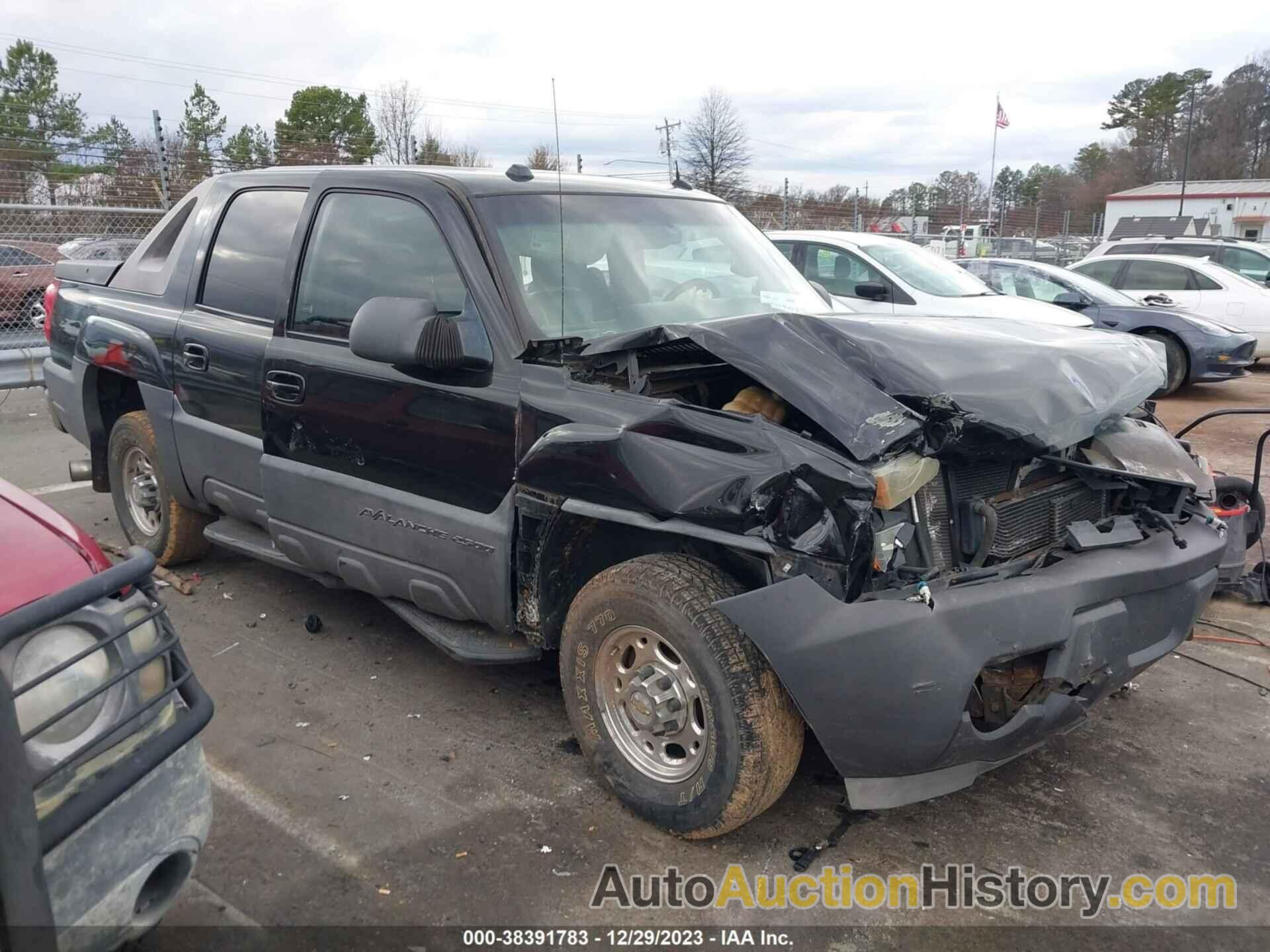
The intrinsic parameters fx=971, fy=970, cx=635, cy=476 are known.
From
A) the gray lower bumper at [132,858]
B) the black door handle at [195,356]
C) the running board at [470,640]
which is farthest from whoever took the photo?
the black door handle at [195,356]

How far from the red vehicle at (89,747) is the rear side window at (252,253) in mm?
2176

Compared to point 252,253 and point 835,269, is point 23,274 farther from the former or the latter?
point 835,269

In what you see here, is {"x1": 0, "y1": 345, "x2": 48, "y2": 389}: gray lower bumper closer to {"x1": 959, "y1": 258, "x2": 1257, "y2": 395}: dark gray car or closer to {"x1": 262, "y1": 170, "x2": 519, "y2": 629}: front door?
{"x1": 262, "y1": 170, "x2": 519, "y2": 629}: front door

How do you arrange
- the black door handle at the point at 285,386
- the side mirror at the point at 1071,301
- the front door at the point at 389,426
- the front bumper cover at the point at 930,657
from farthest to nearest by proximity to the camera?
1. the side mirror at the point at 1071,301
2. the black door handle at the point at 285,386
3. the front door at the point at 389,426
4. the front bumper cover at the point at 930,657

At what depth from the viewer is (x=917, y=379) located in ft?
9.29

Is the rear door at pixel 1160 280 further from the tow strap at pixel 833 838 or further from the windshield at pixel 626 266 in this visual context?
the tow strap at pixel 833 838

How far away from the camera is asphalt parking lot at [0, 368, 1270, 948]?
Result: 2686 millimetres

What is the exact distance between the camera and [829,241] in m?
9.89

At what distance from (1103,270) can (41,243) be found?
46.0ft

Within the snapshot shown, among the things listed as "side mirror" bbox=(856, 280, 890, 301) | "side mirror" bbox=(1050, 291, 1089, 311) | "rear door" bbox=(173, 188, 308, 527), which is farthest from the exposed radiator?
Result: "side mirror" bbox=(1050, 291, 1089, 311)

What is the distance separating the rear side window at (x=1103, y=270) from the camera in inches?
551

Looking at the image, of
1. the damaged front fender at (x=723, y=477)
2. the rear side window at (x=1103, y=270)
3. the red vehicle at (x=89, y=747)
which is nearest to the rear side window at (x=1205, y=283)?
the rear side window at (x=1103, y=270)

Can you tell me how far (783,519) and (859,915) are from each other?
1.12 meters

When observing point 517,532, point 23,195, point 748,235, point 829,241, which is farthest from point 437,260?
point 23,195
